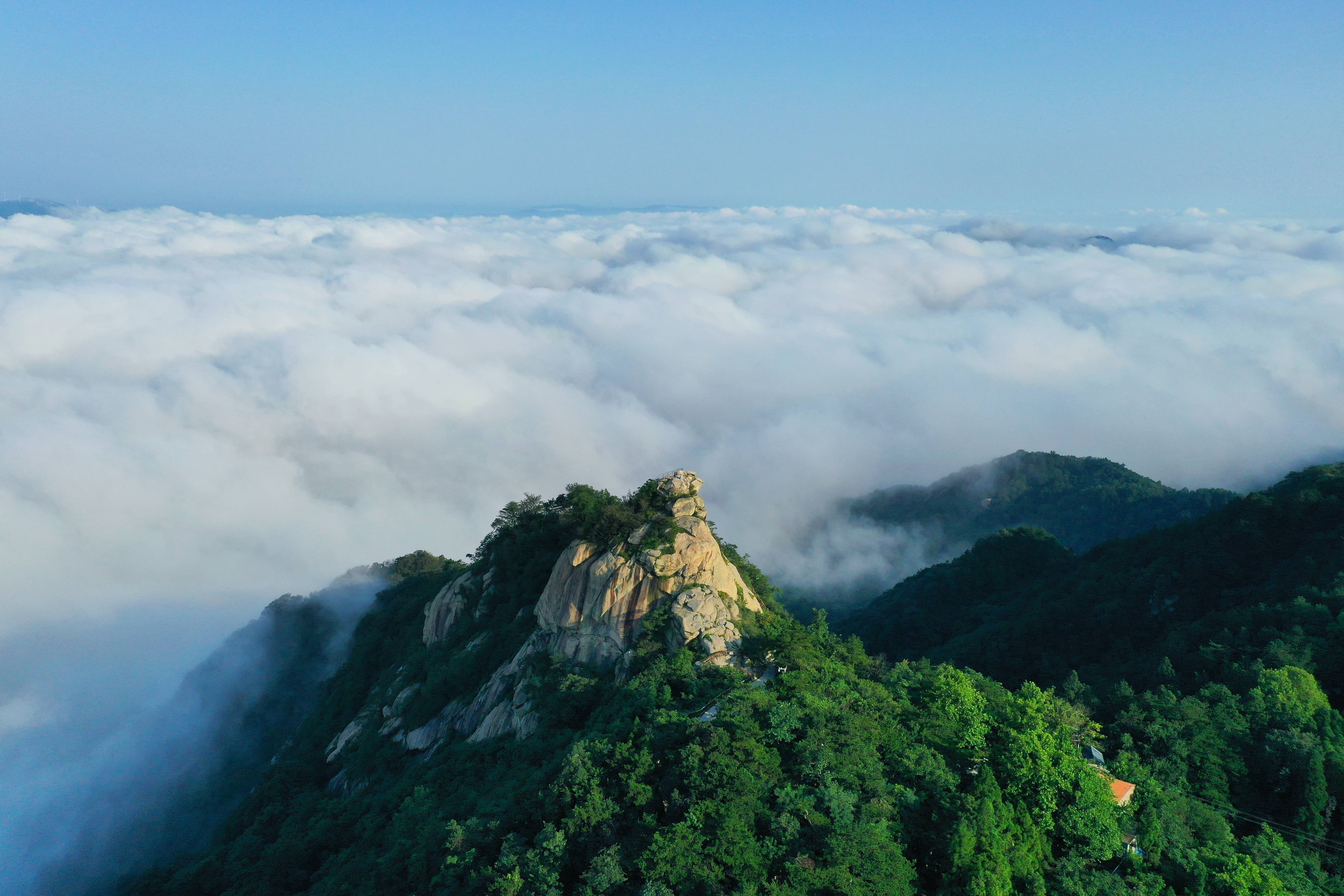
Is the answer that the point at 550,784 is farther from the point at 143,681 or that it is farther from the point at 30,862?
the point at 143,681

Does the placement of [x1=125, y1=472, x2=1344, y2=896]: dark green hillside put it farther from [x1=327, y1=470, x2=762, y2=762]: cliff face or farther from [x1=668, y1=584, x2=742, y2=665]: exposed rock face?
[x1=668, y1=584, x2=742, y2=665]: exposed rock face

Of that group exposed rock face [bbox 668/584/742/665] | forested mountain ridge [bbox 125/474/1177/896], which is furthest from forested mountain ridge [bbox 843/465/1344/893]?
exposed rock face [bbox 668/584/742/665]

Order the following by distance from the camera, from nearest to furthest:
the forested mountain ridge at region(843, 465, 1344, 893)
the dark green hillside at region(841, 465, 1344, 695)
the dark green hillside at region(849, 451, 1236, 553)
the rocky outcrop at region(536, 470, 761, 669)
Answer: the forested mountain ridge at region(843, 465, 1344, 893)
the rocky outcrop at region(536, 470, 761, 669)
the dark green hillside at region(841, 465, 1344, 695)
the dark green hillside at region(849, 451, 1236, 553)

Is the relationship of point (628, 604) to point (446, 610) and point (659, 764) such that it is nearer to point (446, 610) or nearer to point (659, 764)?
point (659, 764)

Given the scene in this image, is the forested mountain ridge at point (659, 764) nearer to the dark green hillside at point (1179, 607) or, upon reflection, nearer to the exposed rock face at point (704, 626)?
the exposed rock face at point (704, 626)

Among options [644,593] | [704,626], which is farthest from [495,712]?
[704,626]

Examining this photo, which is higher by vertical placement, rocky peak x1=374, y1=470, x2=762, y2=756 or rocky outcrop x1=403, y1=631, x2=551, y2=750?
rocky peak x1=374, y1=470, x2=762, y2=756

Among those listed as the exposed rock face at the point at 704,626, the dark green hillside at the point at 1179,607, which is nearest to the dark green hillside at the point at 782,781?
the exposed rock face at the point at 704,626

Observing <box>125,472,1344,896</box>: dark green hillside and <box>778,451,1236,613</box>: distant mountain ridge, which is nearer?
<box>125,472,1344,896</box>: dark green hillside
